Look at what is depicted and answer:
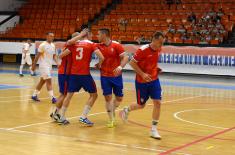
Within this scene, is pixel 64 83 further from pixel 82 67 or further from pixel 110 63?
pixel 110 63

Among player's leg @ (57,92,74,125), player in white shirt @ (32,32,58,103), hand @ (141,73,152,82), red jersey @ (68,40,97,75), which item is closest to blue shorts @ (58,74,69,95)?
→ player's leg @ (57,92,74,125)

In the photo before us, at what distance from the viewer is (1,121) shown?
32.3ft

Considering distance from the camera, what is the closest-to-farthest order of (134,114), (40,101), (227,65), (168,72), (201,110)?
(134,114) → (201,110) → (40,101) → (227,65) → (168,72)

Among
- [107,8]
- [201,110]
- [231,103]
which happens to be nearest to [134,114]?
[201,110]

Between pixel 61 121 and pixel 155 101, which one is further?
pixel 61 121

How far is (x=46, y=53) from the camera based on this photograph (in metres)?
13.3

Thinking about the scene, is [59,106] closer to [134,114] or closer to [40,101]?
[134,114]

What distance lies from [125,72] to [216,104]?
1308 centimetres

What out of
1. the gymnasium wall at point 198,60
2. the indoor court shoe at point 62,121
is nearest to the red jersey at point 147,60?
the indoor court shoe at point 62,121

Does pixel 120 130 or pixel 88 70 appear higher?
pixel 88 70

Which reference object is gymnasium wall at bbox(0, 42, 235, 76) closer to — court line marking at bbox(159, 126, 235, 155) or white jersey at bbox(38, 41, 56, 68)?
white jersey at bbox(38, 41, 56, 68)

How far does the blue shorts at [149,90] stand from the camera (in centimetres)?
854

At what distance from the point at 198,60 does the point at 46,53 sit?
1252cm

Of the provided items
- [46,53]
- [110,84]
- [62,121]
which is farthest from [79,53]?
[46,53]
